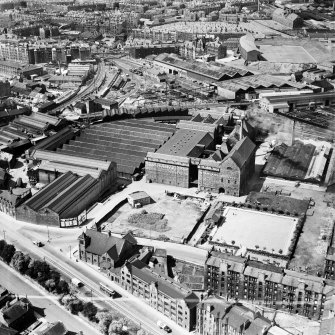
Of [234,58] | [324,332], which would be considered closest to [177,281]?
[324,332]

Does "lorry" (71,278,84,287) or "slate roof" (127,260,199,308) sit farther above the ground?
"slate roof" (127,260,199,308)

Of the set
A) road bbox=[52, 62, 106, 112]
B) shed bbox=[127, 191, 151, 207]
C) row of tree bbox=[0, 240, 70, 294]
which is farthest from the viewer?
road bbox=[52, 62, 106, 112]

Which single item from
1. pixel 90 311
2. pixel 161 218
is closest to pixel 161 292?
pixel 90 311

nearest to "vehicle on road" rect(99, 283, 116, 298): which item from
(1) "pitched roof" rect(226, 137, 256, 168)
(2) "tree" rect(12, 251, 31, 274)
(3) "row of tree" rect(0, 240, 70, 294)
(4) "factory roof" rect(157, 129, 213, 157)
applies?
(3) "row of tree" rect(0, 240, 70, 294)

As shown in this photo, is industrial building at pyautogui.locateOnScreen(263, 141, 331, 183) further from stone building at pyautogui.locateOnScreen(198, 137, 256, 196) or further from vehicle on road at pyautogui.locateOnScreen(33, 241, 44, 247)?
vehicle on road at pyautogui.locateOnScreen(33, 241, 44, 247)

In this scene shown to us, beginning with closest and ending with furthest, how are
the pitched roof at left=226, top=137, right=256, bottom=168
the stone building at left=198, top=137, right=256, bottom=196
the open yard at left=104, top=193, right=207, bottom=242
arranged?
the open yard at left=104, top=193, right=207, bottom=242
the stone building at left=198, top=137, right=256, bottom=196
the pitched roof at left=226, top=137, right=256, bottom=168

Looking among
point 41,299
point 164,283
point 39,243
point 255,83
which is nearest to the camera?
point 164,283

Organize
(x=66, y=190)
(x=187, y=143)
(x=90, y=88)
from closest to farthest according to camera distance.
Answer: (x=66, y=190)
(x=187, y=143)
(x=90, y=88)

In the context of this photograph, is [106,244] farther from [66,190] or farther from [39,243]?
[66,190]
